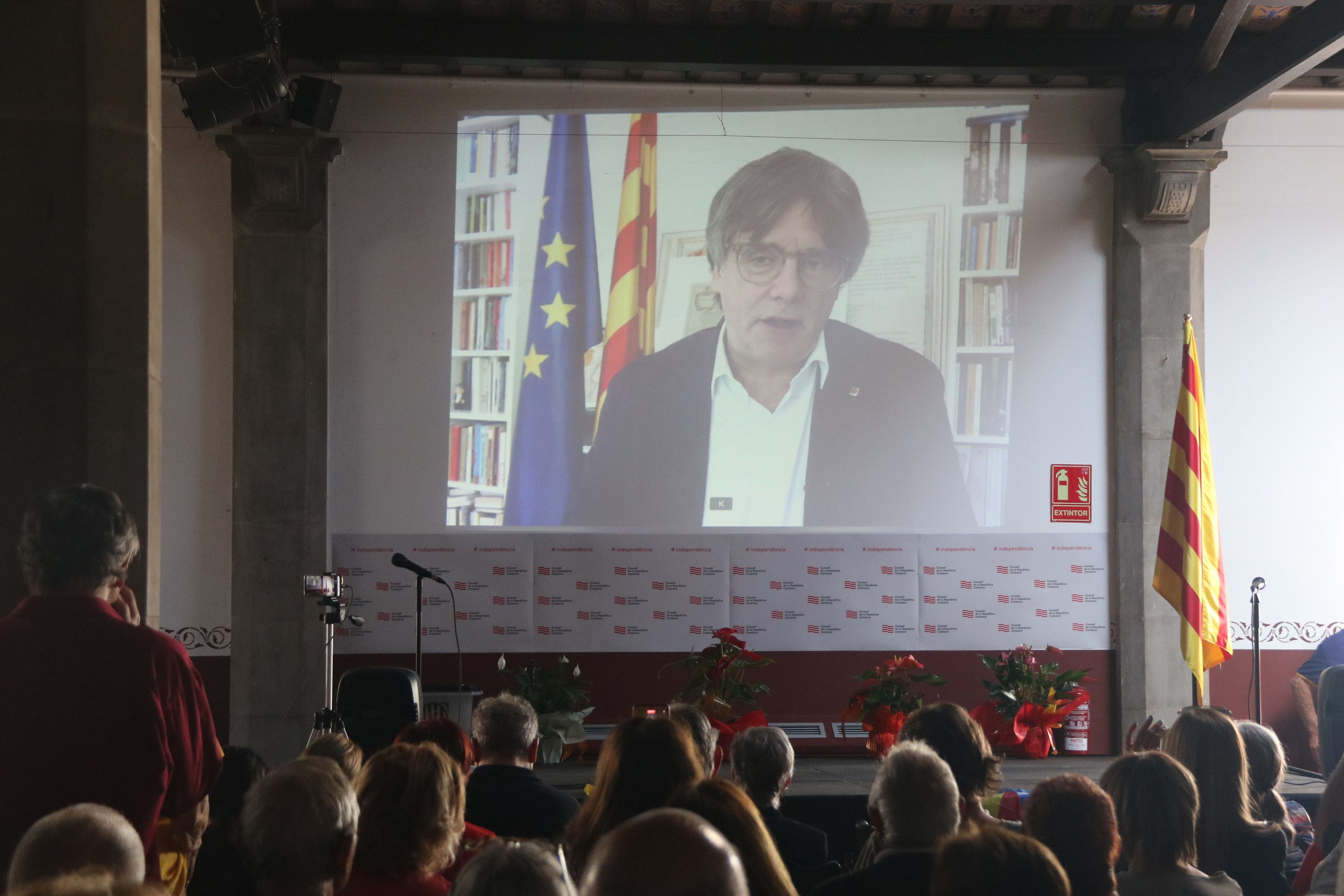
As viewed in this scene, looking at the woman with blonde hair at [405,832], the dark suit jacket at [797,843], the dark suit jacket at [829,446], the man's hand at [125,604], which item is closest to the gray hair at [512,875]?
the woman with blonde hair at [405,832]

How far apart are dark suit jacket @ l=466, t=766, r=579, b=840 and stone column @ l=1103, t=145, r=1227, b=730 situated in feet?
16.7

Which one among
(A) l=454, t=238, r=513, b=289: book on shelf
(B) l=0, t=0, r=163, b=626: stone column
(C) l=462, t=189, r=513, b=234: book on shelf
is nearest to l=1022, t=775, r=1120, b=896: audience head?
(B) l=0, t=0, r=163, b=626: stone column

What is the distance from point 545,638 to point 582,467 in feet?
3.35

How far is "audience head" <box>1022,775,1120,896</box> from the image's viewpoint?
2020 millimetres

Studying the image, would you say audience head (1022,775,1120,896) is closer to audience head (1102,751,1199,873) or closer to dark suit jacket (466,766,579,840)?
audience head (1102,751,1199,873)

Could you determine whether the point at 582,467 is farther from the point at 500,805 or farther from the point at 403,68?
the point at 500,805

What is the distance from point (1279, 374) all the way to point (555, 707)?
15.6 ft

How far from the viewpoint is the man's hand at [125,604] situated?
89.0 inches

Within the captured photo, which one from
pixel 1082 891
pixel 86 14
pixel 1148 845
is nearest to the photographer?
pixel 1082 891

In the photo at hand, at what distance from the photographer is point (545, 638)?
22.4ft

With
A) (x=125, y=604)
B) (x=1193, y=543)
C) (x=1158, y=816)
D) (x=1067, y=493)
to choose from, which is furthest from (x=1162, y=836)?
(x=1067, y=493)

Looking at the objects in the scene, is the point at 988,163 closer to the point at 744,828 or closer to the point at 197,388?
the point at 197,388

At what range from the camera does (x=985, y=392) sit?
7070mm

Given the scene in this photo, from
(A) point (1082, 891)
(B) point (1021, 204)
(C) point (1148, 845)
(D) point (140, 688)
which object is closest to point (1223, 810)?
(C) point (1148, 845)
